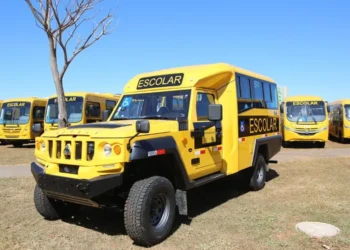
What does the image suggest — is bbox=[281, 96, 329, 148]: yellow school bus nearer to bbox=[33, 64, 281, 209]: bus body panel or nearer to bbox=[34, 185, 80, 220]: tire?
bbox=[33, 64, 281, 209]: bus body panel

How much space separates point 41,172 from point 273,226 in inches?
141

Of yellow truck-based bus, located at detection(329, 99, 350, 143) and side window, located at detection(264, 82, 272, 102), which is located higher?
side window, located at detection(264, 82, 272, 102)

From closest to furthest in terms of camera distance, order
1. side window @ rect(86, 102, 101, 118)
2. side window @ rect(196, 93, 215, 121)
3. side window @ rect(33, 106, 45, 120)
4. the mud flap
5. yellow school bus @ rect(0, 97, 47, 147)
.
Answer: the mud flap, side window @ rect(196, 93, 215, 121), side window @ rect(86, 102, 101, 118), yellow school bus @ rect(0, 97, 47, 147), side window @ rect(33, 106, 45, 120)

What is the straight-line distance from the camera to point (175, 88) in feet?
20.7

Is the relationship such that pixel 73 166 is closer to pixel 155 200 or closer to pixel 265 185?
pixel 155 200

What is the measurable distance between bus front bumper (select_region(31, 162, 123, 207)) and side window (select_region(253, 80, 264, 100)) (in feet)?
15.4

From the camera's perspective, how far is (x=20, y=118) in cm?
1958

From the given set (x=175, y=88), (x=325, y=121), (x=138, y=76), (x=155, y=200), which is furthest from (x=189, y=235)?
(x=325, y=121)

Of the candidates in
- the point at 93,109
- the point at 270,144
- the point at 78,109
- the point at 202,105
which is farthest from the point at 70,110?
the point at 202,105

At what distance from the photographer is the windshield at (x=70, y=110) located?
17.3 m

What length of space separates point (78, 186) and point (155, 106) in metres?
2.21

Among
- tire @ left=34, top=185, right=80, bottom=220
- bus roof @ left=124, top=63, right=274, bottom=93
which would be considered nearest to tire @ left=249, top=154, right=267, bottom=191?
bus roof @ left=124, top=63, right=274, bottom=93

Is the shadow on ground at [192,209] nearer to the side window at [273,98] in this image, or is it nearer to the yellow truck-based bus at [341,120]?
the side window at [273,98]

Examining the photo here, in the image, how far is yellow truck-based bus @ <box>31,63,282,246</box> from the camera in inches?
185
